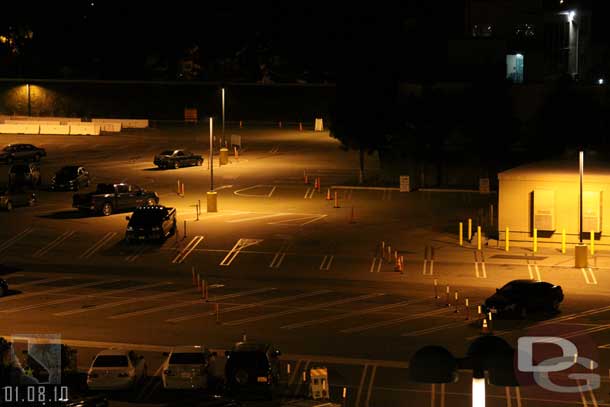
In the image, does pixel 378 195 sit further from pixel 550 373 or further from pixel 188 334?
pixel 550 373

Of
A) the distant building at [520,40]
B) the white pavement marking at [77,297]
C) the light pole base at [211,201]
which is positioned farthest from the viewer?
the distant building at [520,40]

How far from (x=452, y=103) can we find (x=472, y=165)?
144 inches

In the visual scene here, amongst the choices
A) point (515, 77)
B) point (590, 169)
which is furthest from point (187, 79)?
point (590, 169)

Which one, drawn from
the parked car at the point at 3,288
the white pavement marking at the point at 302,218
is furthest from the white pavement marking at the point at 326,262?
the parked car at the point at 3,288

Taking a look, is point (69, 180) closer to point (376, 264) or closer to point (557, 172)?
point (376, 264)

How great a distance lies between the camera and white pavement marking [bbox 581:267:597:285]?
40.4 m

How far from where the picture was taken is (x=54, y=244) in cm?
4812

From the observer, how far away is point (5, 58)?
4668 inches

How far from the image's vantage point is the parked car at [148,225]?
47250mm

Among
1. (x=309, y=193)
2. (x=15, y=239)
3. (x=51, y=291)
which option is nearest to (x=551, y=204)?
(x=309, y=193)

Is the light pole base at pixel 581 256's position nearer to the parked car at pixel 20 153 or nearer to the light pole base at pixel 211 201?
the light pole base at pixel 211 201

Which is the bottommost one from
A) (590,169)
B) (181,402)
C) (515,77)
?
(181,402)

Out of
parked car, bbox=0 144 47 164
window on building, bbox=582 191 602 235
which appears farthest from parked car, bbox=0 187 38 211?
window on building, bbox=582 191 602 235

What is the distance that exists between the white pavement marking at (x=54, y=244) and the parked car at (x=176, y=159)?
21.7m
